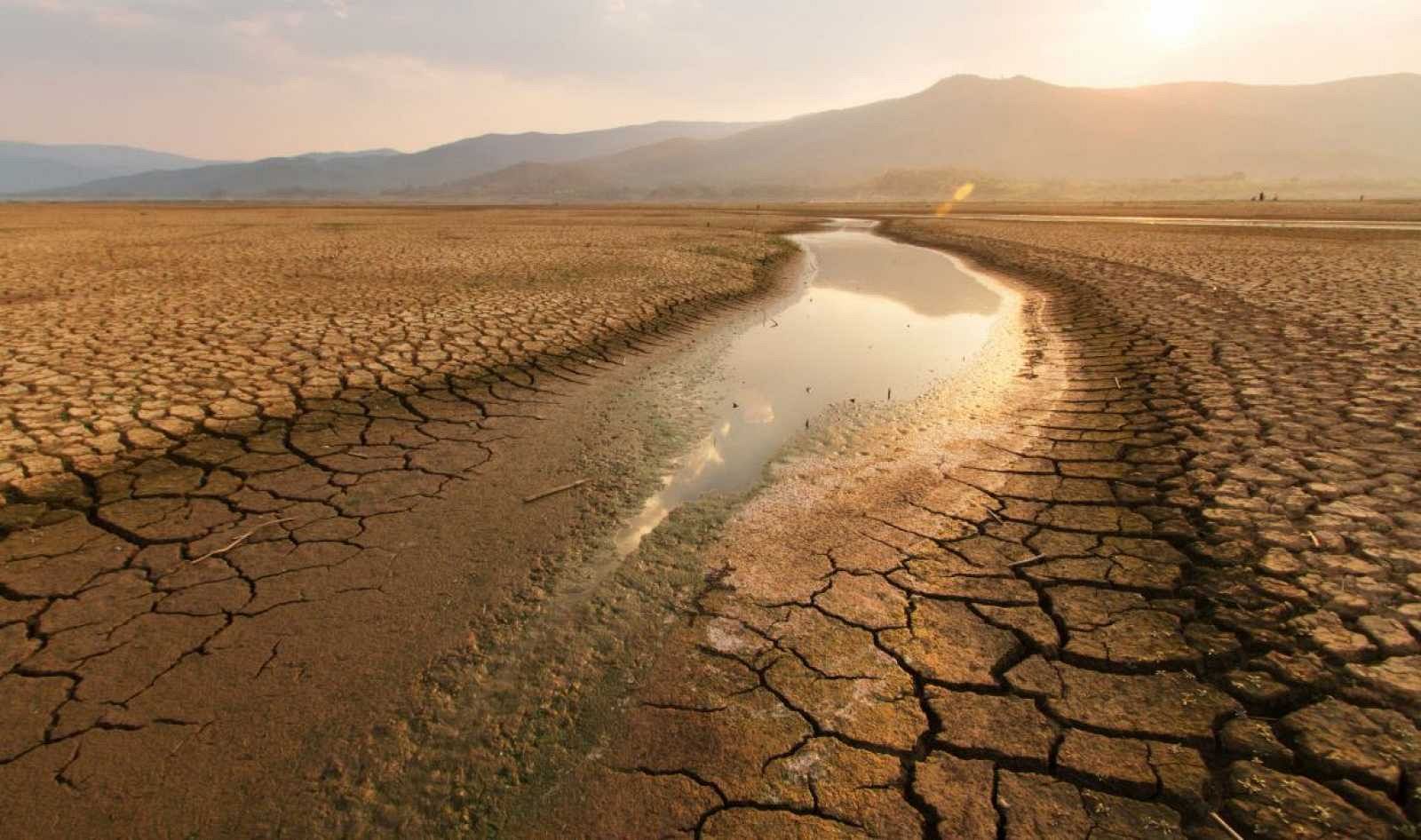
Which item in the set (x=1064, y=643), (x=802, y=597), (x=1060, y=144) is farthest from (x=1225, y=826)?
(x=1060, y=144)

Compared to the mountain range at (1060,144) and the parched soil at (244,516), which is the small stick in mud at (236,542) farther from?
the mountain range at (1060,144)

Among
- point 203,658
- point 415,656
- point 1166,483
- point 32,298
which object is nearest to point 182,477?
point 203,658

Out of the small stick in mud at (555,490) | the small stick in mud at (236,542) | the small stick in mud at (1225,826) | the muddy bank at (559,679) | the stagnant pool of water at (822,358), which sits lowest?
the muddy bank at (559,679)

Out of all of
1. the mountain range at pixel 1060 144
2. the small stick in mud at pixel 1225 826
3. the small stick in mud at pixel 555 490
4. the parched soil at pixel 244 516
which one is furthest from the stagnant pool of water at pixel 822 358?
the mountain range at pixel 1060 144

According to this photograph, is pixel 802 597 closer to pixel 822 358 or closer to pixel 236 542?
pixel 236 542

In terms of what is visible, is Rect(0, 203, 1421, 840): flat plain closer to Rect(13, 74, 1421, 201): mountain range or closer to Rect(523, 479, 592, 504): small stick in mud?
Rect(523, 479, 592, 504): small stick in mud

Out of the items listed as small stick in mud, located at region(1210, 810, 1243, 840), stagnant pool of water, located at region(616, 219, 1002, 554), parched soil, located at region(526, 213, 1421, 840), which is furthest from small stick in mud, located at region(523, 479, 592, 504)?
small stick in mud, located at region(1210, 810, 1243, 840)

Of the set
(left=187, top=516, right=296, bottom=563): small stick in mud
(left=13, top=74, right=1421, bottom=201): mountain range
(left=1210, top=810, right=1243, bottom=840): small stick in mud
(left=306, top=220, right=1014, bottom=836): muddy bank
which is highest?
(left=13, top=74, right=1421, bottom=201): mountain range
